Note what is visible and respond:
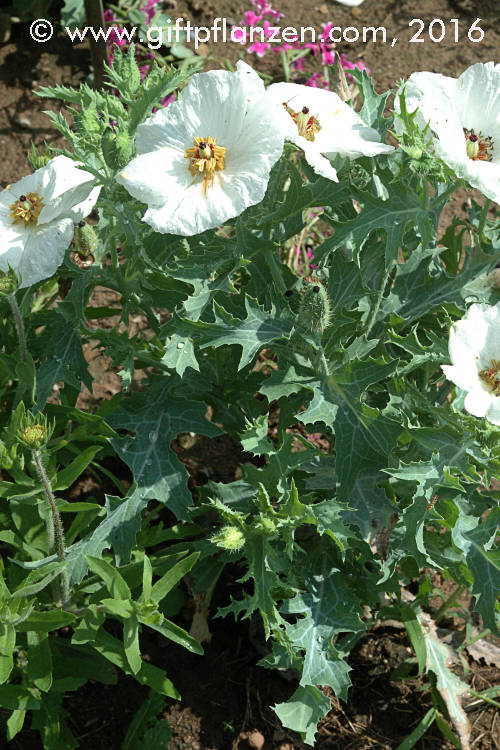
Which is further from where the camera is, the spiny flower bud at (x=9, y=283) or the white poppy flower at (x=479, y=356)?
the spiny flower bud at (x=9, y=283)

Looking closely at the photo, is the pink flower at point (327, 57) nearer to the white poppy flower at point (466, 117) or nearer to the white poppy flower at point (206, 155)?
the white poppy flower at point (466, 117)

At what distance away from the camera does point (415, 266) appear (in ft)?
7.66

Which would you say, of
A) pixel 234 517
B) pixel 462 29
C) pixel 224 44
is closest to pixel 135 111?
pixel 234 517

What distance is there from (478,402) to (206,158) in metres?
0.85

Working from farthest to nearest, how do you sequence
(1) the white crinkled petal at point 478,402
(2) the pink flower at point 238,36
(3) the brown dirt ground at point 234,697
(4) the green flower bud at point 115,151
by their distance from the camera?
(2) the pink flower at point 238,36 < (3) the brown dirt ground at point 234,697 < (4) the green flower bud at point 115,151 < (1) the white crinkled petal at point 478,402

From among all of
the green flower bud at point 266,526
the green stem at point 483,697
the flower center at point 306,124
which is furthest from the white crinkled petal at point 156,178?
the green stem at point 483,697

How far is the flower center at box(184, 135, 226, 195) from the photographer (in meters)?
1.93

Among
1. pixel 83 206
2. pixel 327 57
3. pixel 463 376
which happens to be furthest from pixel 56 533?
pixel 327 57

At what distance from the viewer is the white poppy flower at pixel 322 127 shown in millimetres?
1897

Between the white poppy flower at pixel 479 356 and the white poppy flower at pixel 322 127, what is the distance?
461 millimetres

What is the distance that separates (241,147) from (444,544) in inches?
47.8

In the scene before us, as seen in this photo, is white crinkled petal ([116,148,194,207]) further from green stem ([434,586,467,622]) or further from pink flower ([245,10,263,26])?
pink flower ([245,10,263,26])

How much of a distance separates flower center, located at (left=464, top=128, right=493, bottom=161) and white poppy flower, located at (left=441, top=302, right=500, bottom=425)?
1.20ft

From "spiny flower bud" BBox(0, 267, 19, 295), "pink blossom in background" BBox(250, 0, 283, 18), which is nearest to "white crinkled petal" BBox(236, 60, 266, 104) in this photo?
"spiny flower bud" BBox(0, 267, 19, 295)
